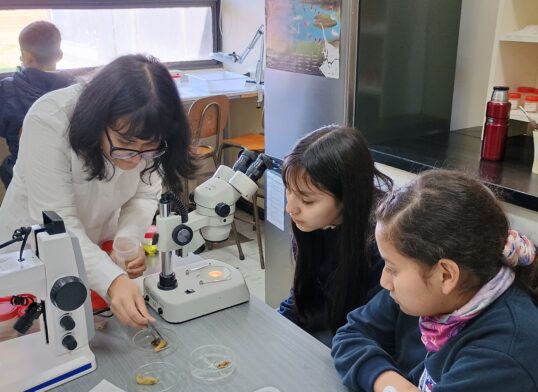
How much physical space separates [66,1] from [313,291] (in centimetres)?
328

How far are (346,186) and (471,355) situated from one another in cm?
54

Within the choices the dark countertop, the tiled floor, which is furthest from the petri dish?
the tiled floor

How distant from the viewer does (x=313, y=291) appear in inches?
60.4

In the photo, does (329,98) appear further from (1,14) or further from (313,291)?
(1,14)

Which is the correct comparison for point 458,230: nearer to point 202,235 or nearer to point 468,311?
point 468,311

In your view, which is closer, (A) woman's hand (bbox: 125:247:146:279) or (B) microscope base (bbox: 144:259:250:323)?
(B) microscope base (bbox: 144:259:250:323)

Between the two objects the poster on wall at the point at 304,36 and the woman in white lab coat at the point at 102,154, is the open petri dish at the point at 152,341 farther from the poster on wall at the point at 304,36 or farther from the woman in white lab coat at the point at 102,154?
the poster on wall at the point at 304,36

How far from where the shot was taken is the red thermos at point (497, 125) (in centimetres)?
178

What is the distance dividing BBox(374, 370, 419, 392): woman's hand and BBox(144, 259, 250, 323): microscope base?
0.47 metres

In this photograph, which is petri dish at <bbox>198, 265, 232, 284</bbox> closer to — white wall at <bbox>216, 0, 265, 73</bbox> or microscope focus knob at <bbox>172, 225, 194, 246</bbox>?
microscope focus knob at <bbox>172, 225, 194, 246</bbox>

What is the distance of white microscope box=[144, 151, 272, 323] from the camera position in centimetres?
125

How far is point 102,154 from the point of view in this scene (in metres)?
1.37

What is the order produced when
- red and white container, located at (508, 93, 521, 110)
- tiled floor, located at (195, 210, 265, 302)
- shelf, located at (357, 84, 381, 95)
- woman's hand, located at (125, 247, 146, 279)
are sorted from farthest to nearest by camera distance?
tiled floor, located at (195, 210, 265, 302) → shelf, located at (357, 84, 381, 95) → red and white container, located at (508, 93, 521, 110) → woman's hand, located at (125, 247, 146, 279)

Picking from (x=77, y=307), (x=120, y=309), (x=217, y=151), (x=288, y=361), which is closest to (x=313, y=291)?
(x=288, y=361)
